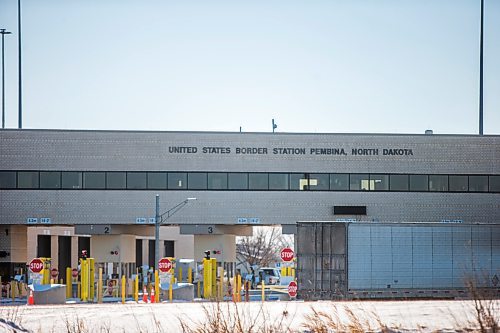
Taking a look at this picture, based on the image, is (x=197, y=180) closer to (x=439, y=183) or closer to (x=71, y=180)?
(x=71, y=180)

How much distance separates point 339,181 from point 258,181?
4708mm

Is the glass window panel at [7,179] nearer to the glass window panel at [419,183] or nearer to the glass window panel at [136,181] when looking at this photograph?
the glass window panel at [136,181]

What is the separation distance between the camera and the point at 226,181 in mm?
62938

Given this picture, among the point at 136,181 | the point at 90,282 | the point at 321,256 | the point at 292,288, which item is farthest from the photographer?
the point at 136,181

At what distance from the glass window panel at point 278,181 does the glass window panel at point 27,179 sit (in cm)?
1328

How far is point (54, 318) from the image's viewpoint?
102ft

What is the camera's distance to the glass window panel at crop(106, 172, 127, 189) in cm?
6256

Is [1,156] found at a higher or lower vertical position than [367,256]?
higher

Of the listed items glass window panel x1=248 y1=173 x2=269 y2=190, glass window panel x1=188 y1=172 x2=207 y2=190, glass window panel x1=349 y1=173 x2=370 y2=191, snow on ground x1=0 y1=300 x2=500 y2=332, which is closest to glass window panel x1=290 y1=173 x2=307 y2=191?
glass window panel x1=248 y1=173 x2=269 y2=190

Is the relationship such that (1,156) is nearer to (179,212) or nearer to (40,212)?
(40,212)

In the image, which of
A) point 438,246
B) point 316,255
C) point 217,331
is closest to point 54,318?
point 217,331

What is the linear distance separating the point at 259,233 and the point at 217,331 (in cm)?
12875

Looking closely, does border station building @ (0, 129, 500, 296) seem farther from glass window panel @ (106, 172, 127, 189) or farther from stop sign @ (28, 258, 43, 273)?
stop sign @ (28, 258, 43, 273)

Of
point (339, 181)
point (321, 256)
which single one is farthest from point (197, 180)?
point (321, 256)
